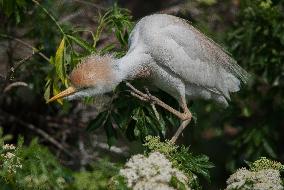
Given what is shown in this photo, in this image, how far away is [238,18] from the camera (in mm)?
6445

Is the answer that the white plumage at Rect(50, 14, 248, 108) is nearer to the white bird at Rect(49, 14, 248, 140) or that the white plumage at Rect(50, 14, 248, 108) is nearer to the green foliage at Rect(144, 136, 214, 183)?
the white bird at Rect(49, 14, 248, 140)

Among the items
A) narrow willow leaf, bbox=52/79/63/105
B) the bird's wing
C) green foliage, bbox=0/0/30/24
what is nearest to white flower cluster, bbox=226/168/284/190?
the bird's wing

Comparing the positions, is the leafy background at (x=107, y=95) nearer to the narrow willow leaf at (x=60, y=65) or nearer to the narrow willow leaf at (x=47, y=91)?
the narrow willow leaf at (x=47, y=91)

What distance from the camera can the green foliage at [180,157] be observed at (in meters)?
3.49

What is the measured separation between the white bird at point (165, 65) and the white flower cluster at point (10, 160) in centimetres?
107

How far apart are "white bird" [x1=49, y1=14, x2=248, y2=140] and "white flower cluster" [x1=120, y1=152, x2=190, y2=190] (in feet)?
4.66

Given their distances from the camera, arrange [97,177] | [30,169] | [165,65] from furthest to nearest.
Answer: [165,65] < [30,169] < [97,177]

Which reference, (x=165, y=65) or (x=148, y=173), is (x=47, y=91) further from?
(x=148, y=173)

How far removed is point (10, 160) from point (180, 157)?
919mm

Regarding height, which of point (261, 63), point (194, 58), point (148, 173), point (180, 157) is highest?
point (148, 173)

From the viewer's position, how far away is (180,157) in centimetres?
364

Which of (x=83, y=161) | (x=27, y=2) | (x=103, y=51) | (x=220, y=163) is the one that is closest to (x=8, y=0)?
(x=27, y=2)

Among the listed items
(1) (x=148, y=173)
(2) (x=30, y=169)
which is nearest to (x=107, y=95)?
(2) (x=30, y=169)

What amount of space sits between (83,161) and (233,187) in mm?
3238
